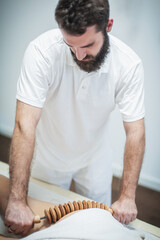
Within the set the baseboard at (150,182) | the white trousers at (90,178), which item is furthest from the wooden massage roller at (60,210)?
the baseboard at (150,182)

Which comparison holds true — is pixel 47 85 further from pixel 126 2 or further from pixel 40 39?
pixel 126 2

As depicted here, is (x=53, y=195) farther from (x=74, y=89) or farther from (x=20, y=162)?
(x=74, y=89)

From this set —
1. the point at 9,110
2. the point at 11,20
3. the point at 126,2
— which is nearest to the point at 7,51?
the point at 11,20

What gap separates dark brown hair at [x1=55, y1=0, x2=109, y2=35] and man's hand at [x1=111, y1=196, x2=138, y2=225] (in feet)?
2.39

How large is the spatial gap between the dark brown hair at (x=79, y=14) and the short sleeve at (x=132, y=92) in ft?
1.11

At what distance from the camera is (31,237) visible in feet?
2.46

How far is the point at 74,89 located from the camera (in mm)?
1165

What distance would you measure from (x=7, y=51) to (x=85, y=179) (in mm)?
1655

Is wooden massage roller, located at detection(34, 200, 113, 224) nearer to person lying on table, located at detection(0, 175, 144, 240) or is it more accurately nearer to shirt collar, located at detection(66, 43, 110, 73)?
person lying on table, located at detection(0, 175, 144, 240)

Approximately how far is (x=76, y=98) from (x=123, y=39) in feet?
3.08

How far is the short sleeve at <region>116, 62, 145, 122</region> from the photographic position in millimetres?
1131

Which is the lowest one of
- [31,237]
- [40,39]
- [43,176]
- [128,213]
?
[43,176]

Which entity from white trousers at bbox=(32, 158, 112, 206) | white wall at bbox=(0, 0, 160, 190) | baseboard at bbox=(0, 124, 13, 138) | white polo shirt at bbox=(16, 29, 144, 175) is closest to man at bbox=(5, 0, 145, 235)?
→ white polo shirt at bbox=(16, 29, 144, 175)

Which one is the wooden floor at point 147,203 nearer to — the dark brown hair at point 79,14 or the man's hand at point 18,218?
the man's hand at point 18,218
